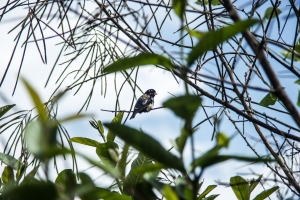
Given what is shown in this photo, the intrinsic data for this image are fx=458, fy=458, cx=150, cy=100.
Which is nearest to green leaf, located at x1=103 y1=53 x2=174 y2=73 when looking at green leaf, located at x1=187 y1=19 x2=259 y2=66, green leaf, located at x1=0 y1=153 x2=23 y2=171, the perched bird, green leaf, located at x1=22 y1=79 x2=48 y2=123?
green leaf, located at x1=187 y1=19 x2=259 y2=66

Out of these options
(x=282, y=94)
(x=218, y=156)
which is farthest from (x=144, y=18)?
(x=218, y=156)

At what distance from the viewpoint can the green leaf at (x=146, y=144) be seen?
64 centimetres

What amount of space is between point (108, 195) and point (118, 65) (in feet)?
0.80

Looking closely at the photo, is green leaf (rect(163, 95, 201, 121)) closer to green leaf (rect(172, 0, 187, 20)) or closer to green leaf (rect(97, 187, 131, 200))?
green leaf (rect(172, 0, 187, 20))

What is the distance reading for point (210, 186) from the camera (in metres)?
1.35

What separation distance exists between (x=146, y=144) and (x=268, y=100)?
1.24 m

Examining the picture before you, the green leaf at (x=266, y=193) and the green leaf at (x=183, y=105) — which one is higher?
the green leaf at (x=183, y=105)

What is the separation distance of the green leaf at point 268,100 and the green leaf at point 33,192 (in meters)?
1.36

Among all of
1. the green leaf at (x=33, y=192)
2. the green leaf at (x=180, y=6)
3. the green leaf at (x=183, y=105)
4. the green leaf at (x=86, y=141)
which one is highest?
the green leaf at (x=86, y=141)

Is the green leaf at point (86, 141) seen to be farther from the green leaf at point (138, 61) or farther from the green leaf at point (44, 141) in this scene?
the green leaf at point (44, 141)

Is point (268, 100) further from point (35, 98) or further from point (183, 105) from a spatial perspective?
point (35, 98)

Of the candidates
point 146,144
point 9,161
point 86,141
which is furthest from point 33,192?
point 86,141

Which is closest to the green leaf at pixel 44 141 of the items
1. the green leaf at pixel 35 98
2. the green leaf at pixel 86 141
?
the green leaf at pixel 35 98

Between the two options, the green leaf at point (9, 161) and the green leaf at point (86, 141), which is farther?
the green leaf at point (86, 141)
